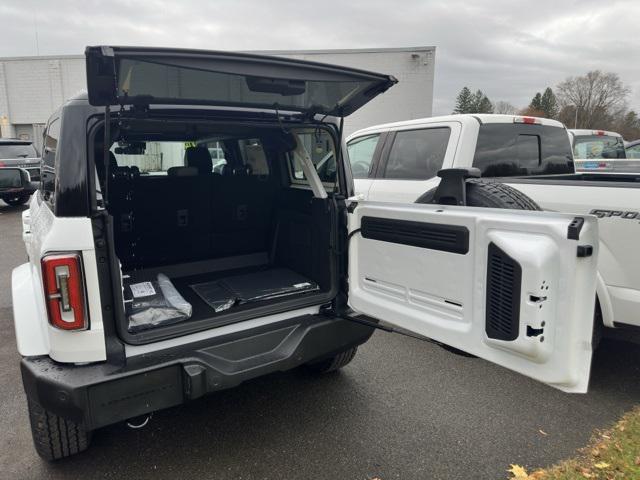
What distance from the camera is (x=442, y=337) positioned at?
6.96ft

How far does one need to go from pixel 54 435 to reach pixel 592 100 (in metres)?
69.4

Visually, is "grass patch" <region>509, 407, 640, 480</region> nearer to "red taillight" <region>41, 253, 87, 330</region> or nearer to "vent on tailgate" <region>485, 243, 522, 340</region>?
"vent on tailgate" <region>485, 243, 522, 340</region>

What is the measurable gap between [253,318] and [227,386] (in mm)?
421

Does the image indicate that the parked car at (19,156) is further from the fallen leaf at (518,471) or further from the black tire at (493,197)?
the fallen leaf at (518,471)

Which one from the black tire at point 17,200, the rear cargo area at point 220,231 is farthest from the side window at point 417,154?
the black tire at point 17,200

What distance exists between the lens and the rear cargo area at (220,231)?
3189mm

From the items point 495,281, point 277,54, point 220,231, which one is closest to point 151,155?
point 220,231

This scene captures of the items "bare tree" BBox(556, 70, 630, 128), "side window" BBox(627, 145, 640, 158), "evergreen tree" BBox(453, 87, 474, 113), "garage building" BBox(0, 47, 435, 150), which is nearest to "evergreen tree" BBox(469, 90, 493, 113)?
"evergreen tree" BBox(453, 87, 474, 113)

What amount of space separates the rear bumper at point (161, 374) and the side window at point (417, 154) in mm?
2681

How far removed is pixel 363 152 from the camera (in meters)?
5.94

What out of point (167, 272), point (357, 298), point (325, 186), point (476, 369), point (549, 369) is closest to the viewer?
point (549, 369)

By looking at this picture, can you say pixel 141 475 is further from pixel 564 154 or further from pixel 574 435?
pixel 564 154

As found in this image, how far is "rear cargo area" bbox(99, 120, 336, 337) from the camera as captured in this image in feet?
10.5

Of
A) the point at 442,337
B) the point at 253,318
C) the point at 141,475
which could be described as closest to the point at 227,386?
the point at 253,318
